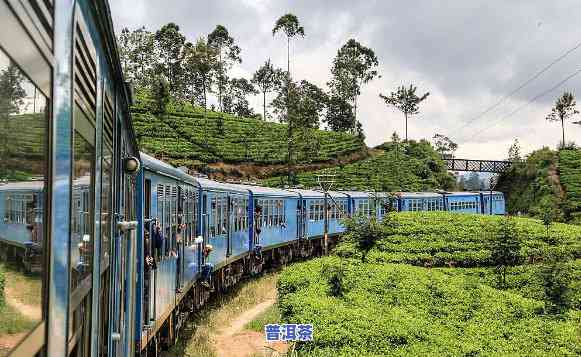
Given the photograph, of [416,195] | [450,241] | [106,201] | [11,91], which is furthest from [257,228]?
[11,91]

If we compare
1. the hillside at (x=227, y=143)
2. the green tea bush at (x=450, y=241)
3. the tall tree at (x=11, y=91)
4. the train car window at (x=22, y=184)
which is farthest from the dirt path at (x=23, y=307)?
the hillside at (x=227, y=143)

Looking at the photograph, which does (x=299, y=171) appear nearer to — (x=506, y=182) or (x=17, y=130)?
(x=506, y=182)

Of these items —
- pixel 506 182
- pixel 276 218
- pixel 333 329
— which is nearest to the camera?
pixel 333 329

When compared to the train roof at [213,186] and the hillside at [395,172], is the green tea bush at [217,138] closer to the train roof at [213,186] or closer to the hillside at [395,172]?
the hillside at [395,172]

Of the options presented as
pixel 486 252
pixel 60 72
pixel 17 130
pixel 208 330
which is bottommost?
pixel 208 330

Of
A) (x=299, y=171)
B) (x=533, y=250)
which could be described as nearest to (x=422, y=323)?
(x=533, y=250)

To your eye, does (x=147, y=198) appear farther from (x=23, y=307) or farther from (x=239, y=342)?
(x=239, y=342)

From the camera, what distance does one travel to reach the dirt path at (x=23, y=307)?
4.67 ft

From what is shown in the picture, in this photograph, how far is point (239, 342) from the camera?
1244 cm

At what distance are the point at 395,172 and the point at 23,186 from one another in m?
A: 53.9

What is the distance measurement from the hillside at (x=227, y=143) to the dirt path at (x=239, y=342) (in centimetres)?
3167

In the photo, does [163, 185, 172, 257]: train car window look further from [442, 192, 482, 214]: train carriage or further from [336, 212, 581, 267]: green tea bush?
[442, 192, 482, 214]: train carriage

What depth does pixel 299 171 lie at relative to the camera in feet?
173

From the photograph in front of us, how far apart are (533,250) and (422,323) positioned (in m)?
8.17
